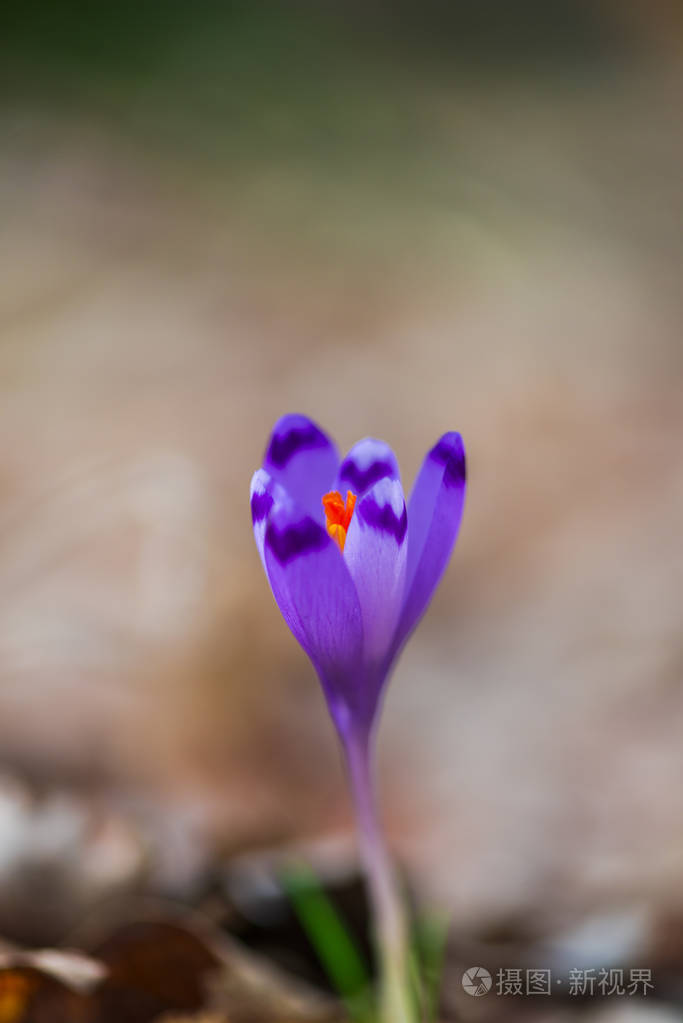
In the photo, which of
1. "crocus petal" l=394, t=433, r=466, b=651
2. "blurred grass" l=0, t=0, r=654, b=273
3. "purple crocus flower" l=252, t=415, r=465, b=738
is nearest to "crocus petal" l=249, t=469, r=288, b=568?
"purple crocus flower" l=252, t=415, r=465, b=738

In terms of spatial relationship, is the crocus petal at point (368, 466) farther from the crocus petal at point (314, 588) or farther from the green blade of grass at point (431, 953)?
the green blade of grass at point (431, 953)

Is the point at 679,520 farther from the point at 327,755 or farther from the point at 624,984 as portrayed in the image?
the point at 624,984

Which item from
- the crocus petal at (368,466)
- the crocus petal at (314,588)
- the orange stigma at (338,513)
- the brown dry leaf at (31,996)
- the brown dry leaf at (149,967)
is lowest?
the brown dry leaf at (31,996)

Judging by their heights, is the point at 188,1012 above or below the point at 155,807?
below

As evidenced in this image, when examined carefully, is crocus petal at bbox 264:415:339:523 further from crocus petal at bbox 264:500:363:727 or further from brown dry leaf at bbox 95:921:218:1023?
brown dry leaf at bbox 95:921:218:1023

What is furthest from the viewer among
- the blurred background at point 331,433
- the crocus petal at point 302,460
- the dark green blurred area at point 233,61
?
the dark green blurred area at point 233,61

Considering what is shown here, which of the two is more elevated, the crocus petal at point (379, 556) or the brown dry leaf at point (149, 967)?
the crocus petal at point (379, 556)

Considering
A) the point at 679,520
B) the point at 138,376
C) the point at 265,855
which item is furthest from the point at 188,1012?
the point at 138,376

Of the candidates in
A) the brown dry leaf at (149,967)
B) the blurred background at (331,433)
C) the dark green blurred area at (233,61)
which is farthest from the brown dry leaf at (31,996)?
the dark green blurred area at (233,61)
